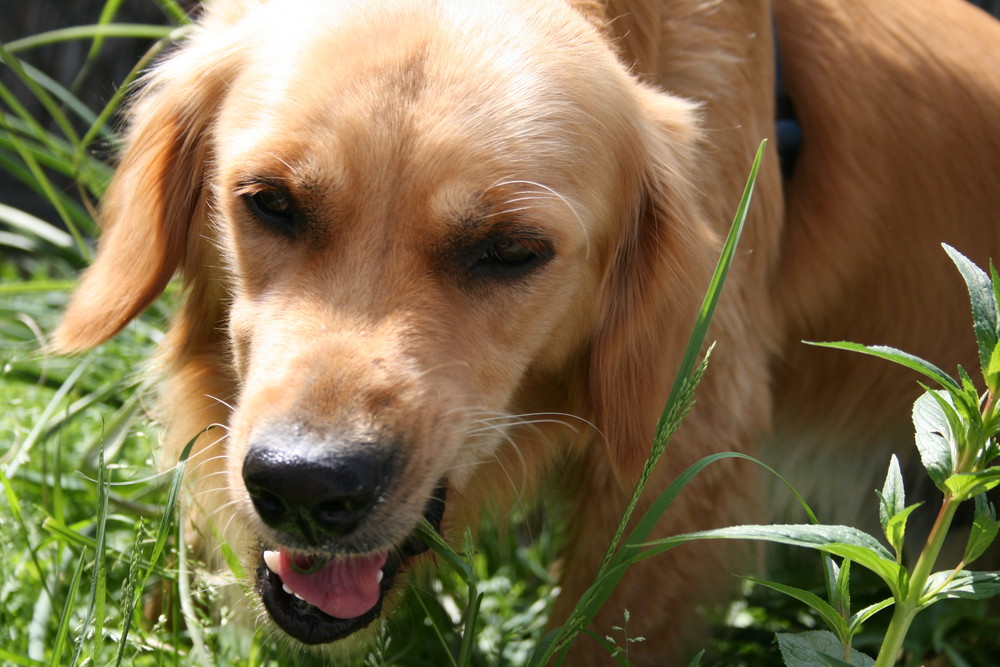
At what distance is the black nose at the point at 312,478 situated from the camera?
61.1 inches

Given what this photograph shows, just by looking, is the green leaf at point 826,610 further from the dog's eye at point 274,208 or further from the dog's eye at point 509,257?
the dog's eye at point 274,208

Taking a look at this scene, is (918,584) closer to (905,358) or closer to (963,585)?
(963,585)

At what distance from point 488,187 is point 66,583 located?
151cm

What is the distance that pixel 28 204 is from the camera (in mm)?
5094

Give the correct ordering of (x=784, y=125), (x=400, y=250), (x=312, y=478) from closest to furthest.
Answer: (x=312, y=478) < (x=400, y=250) < (x=784, y=125)

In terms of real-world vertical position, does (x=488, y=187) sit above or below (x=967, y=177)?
above

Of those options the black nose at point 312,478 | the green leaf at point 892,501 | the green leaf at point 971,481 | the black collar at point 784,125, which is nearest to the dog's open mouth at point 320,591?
the black nose at point 312,478

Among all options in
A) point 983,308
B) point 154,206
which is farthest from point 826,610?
point 154,206

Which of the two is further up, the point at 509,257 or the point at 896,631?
the point at 509,257

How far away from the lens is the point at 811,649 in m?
1.61

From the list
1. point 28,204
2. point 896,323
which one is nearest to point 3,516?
point 896,323

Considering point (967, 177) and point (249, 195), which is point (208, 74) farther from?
point (967, 177)

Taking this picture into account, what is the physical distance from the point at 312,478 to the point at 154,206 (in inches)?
40.4

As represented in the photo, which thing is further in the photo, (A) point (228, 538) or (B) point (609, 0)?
(A) point (228, 538)
